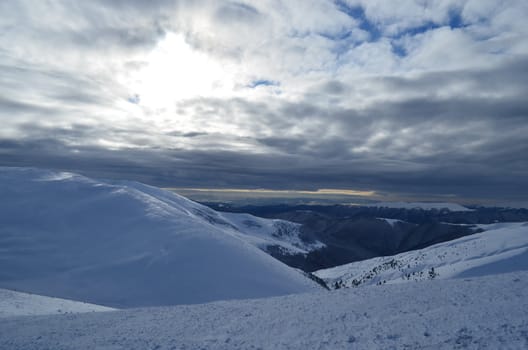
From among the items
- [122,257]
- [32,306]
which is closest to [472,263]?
[122,257]

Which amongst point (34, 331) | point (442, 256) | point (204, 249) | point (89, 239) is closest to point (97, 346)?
point (34, 331)

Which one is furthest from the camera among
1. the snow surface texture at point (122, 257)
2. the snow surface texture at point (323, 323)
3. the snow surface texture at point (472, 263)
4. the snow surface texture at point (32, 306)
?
the snow surface texture at point (472, 263)

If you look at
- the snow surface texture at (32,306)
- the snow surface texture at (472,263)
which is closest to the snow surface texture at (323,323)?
the snow surface texture at (32,306)

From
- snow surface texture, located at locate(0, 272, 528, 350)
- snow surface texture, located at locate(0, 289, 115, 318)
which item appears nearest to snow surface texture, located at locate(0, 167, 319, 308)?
snow surface texture, located at locate(0, 289, 115, 318)

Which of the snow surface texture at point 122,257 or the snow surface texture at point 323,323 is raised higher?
the snow surface texture at point 323,323

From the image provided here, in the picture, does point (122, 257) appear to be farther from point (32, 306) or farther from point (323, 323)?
point (323, 323)

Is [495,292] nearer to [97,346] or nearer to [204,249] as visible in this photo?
[97,346]

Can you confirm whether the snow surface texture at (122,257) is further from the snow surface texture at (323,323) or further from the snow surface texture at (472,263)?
the snow surface texture at (472,263)

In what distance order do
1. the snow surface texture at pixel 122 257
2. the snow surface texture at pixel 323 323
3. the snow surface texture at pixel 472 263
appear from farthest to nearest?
the snow surface texture at pixel 472 263
the snow surface texture at pixel 122 257
the snow surface texture at pixel 323 323

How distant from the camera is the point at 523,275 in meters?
14.2

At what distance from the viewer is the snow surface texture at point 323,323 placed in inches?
340

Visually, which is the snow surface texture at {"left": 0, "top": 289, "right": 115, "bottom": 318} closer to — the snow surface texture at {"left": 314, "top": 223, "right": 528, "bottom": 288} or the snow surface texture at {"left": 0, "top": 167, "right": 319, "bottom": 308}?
the snow surface texture at {"left": 0, "top": 167, "right": 319, "bottom": 308}

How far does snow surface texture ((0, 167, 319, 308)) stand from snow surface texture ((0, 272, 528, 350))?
42.9 ft

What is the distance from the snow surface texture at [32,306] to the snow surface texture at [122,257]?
5.44 metres
